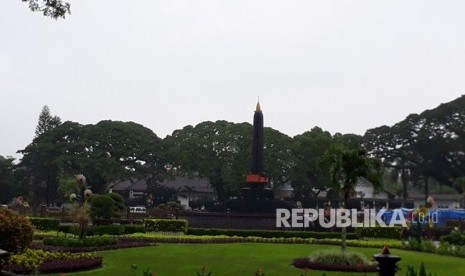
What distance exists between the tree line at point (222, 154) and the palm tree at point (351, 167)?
39.6 m

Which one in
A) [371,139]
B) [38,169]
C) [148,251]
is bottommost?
[148,251]

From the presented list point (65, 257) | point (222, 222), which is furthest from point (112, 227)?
point (65, 257)

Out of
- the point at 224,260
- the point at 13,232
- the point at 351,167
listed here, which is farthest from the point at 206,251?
the point at 13,232

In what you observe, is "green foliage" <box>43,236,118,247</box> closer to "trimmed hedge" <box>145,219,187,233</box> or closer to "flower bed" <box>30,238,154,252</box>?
"flower bed" <box>30,238,154,252</box>

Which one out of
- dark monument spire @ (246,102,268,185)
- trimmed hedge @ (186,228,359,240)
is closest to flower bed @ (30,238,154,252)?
trimmed hedge @ (186,228,359,240)

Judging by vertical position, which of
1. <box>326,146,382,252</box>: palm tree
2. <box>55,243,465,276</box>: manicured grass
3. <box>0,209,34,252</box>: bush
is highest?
<box>326,146,382,252</box>: palm tree

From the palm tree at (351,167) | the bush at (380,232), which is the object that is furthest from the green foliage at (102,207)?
the palm tree at (351,167)

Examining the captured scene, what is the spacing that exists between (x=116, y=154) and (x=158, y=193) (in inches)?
378

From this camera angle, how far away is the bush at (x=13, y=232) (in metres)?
17.3

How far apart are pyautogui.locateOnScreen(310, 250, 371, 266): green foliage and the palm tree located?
107 cm

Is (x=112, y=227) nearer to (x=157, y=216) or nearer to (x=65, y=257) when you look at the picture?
(x=157, y=216)

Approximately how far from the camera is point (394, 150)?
232ft

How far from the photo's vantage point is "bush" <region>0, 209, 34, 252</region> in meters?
17.3

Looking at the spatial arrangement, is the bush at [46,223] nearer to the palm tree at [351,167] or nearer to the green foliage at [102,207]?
the green foliage at [102,207]
